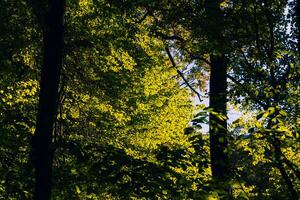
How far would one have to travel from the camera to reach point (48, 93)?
21.5ft

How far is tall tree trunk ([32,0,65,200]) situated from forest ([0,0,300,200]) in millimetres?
16

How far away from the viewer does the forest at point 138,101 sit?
611cm

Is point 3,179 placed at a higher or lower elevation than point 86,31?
lower

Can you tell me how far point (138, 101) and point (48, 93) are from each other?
1194 cm

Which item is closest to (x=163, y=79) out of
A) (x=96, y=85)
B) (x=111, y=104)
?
(x=111, y=104)

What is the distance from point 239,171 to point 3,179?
4.11 metres

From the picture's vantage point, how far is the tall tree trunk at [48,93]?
6312 mm

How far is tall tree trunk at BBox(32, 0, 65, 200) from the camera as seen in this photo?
6.31 m

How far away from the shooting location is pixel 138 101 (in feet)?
60.5

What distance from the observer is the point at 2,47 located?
776 centimetres

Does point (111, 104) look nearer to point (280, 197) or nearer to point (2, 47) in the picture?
point (2, 47)

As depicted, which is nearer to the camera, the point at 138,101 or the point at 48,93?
the point at 48,93

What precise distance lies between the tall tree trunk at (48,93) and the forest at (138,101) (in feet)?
0.05

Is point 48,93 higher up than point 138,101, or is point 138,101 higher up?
point 138,101
